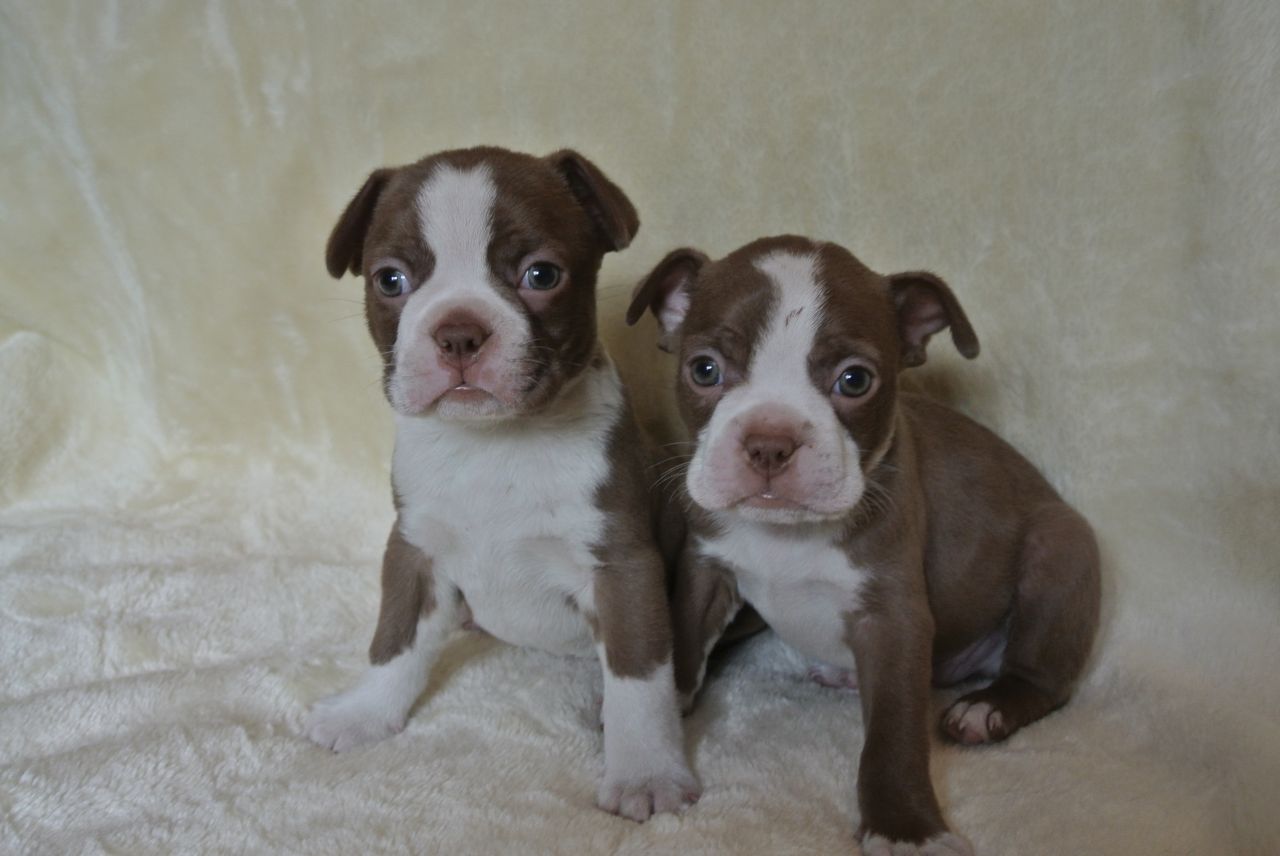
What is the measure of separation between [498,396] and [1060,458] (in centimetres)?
210

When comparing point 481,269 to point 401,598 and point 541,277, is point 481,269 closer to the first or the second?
point 541,277

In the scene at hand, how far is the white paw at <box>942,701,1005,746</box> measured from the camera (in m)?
3.24

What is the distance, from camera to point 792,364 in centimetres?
290

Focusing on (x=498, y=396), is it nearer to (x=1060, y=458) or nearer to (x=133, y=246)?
(x=1060, y=458)

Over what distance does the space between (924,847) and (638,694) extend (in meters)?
0.86

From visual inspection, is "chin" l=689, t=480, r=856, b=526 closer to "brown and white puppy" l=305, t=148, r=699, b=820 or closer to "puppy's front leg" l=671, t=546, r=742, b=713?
"brown and white puppy" l=305, t=148, r=699, b=820

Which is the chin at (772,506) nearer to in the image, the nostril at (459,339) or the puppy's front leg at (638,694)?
the puppy's front leg at (638,694)

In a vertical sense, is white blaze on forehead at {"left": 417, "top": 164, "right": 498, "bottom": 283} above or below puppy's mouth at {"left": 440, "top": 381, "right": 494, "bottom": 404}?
above

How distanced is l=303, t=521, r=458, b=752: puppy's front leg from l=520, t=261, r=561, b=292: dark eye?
95 centimetres

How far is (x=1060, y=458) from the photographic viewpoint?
12.5 feet

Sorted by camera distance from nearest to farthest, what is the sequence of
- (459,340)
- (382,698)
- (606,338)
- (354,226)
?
(459,340)
(354,226)
(382,698)
(606,338)

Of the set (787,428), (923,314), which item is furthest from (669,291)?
(787,428)

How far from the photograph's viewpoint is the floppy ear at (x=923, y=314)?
317 centimetres

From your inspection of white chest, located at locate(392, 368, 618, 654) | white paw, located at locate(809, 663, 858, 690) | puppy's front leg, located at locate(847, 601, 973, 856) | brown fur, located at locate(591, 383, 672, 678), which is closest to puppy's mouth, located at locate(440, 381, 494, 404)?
white chest, located at locate(392, 368, 618, 654)
